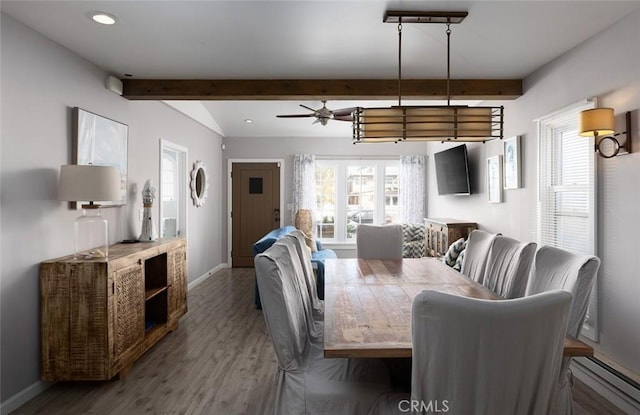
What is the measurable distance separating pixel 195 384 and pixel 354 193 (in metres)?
5.04

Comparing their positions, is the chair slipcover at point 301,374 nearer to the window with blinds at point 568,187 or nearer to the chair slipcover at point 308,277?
the chair slipcover at point 308,277

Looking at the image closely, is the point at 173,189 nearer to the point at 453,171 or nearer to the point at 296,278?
the point at 296,278

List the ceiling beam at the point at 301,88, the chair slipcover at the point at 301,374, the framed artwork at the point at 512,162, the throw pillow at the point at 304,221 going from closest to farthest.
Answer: the chair slipcover at the point at 301,374 < the ceiling beam at the point at 301,88 < the framed artwork at the point at 512,162 < the throw pillow at the point at 304,221

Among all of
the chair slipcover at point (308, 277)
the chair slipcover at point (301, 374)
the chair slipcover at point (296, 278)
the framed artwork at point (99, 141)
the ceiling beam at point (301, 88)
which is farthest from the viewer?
the ceiling beam at point (301, 88)

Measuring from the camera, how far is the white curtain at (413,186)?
7020 millimetres

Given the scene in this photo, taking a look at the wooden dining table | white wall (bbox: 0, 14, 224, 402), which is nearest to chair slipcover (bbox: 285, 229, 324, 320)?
the wooden dining table

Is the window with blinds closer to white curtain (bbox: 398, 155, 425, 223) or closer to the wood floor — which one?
the wood floor

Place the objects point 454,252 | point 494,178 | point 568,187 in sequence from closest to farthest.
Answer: point 568,187 → point 454,252 → point 494,178

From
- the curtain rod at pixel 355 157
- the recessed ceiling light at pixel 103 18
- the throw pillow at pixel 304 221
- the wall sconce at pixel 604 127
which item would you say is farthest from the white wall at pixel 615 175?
the throw pillow at pixel 304 221

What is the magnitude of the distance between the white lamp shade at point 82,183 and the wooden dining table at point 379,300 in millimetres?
1760

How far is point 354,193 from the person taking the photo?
725cm

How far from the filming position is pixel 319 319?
106 inches

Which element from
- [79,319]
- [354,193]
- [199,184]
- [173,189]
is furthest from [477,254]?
[199,184]

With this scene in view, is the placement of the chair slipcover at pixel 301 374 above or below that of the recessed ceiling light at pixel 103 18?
below
